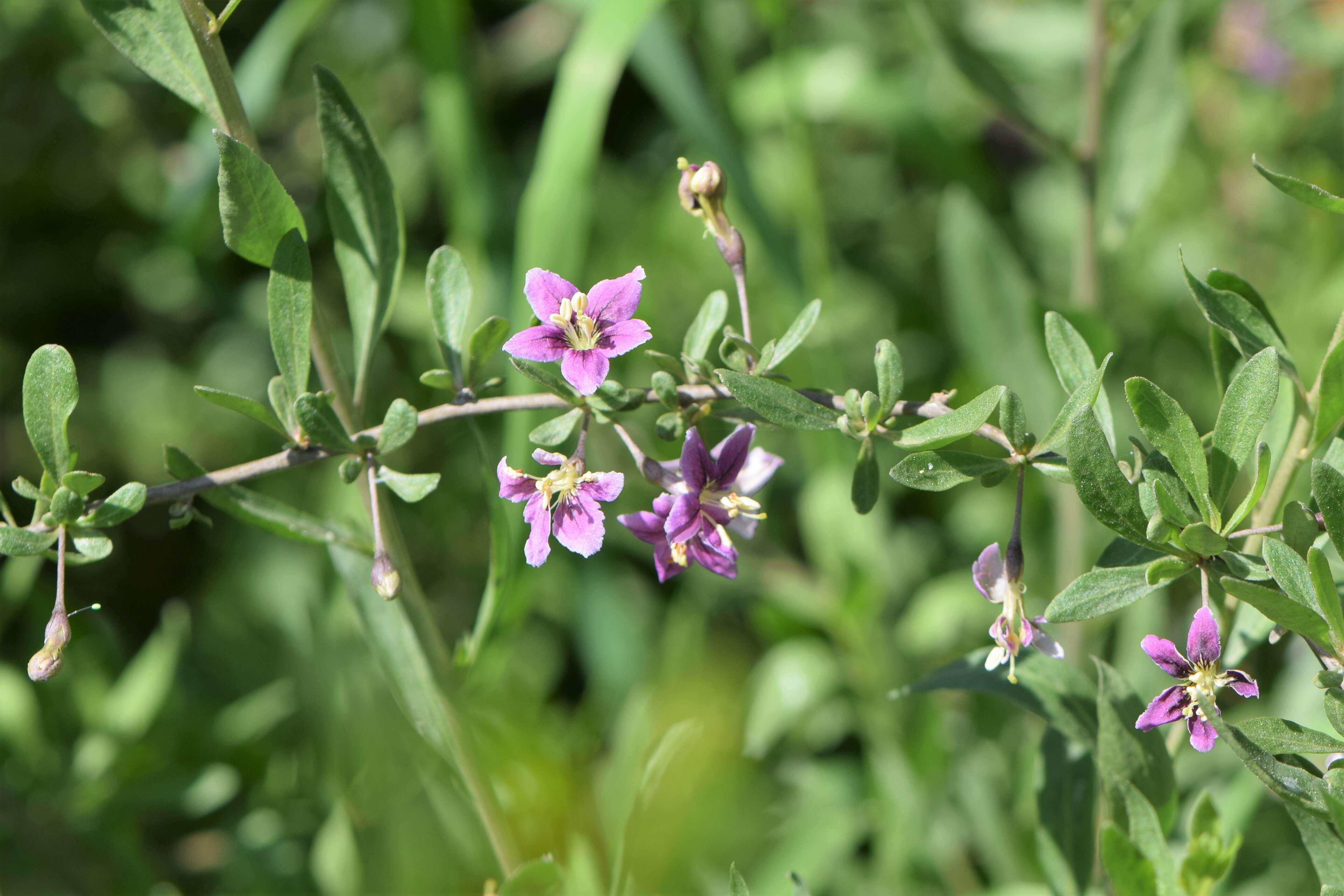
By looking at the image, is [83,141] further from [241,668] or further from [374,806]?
[374,806]

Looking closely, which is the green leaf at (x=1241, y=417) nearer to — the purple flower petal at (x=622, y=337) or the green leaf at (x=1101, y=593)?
the green leaf at (x=1101, y=593)

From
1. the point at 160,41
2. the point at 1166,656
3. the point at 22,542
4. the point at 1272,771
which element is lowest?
the point at 1272,771

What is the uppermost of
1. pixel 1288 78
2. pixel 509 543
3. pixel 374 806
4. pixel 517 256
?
pixel 509 543

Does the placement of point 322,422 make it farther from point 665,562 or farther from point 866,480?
point 866,480

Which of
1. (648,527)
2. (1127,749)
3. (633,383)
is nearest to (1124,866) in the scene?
(1127,749)

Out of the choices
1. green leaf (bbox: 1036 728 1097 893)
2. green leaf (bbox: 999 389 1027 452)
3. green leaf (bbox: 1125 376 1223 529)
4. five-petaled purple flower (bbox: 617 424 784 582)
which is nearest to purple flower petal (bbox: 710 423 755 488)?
five-petaled purple flower (bbox: 617 424 784 582)

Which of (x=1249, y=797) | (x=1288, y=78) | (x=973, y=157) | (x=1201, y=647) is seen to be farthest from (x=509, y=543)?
(x=1288, y=78)
